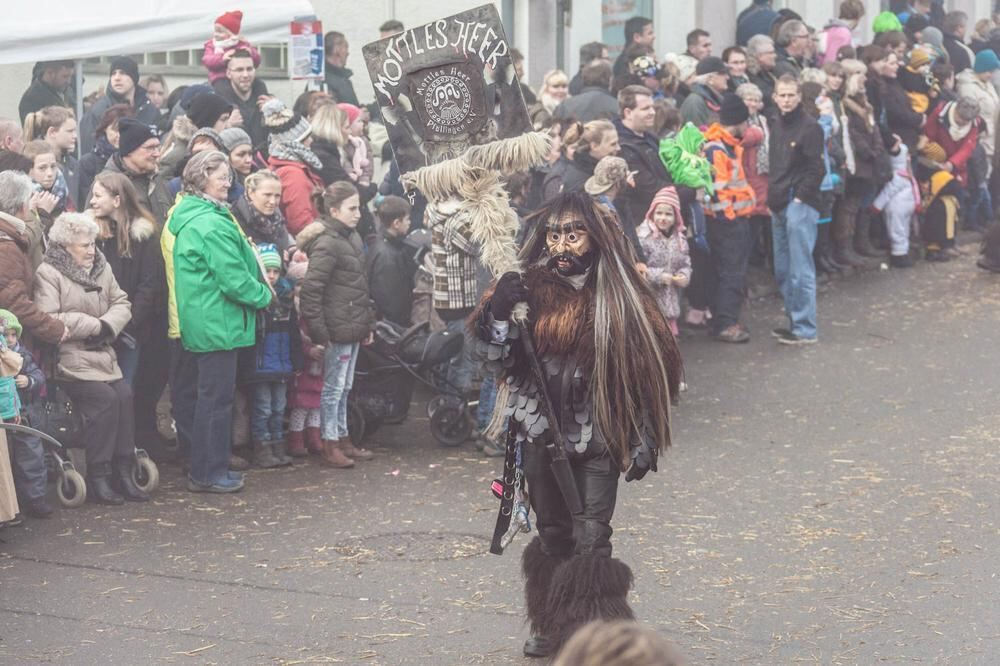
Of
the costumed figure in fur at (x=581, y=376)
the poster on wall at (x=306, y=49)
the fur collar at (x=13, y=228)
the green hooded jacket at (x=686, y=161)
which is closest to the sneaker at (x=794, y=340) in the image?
the green hooded jacket at (x=686, y=161)

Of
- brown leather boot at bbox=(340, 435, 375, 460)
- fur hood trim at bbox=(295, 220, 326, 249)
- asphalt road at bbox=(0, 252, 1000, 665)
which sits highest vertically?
fur hood trim at bbox=(295, 220, 326, 249)

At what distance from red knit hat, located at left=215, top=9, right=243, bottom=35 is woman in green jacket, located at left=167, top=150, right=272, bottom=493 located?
2.61 metres

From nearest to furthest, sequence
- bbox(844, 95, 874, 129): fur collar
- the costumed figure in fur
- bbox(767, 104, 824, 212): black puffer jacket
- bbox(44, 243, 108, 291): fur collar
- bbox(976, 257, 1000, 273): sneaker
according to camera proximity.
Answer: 1. the costumed figure in fur
2. bbox(44, 243, 108, 291): fur collar
3. bbox(767, 104, 824, 212): black puffer jacket
4. bbox(844, 95, 874, 129): fur collar
5. bbox(976, 257, 1000, 273): sneaker

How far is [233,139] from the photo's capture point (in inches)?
455

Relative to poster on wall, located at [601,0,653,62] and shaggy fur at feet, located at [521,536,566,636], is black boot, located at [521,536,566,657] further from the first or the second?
poster on wall, located at [601,0,653,62]

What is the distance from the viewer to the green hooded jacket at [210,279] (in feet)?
33.1

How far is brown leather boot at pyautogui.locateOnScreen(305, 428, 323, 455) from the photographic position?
36.9ft

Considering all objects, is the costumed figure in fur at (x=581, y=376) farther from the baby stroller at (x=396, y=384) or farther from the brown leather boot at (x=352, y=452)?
the baby stroller at (x=396, y=384)

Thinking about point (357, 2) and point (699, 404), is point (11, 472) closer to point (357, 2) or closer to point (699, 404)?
point (699, 404)

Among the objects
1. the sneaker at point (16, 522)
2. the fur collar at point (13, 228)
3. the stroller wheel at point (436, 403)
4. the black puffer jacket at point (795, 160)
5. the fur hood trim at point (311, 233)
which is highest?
the black puffer jacket at point (795, 160)

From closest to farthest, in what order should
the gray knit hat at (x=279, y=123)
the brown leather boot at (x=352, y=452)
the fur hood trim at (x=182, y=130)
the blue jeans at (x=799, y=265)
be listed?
1. the brown leather boot at (x=352, y=452)
2. the fur hood trim at (x=182, y=130)
3. the gray knit hat at (x=279, y=123)
4. the blue jeans at (x=799, y=265)

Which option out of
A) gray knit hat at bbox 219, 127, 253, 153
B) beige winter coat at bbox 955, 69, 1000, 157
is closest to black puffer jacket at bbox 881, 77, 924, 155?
beige winter coat at bbox 955, 69, 1000, 157

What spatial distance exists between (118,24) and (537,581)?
6415 millimetres

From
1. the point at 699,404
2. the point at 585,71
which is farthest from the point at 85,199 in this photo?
the point at 585,71
